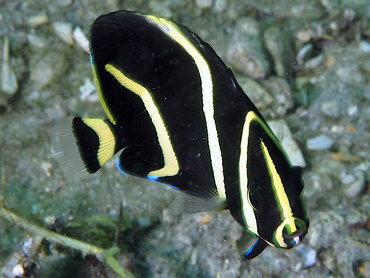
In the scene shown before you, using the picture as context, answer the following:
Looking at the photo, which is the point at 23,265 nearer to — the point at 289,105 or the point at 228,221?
the point at 228,221

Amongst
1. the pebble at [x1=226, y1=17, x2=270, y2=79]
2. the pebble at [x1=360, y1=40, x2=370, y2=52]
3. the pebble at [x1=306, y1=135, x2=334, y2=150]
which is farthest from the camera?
the pebble at [x1=360, y1=40, x2=370, y2=52]

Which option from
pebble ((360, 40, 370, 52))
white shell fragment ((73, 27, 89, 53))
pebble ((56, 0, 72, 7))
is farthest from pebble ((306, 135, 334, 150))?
pebble ((56, 0, 72, 7))

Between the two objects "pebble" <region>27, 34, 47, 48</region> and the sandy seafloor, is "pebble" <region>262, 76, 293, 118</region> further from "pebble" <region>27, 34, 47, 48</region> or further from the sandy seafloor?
"pebble" <region>27, 34, 47, 48</region>

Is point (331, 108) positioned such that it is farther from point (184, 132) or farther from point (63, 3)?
point (63, 3)

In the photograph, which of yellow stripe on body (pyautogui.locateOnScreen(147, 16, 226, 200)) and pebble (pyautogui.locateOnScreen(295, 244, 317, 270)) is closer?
yellow stripe on body (pyautogui.locateOnScreen(147, 16, 226, 200))

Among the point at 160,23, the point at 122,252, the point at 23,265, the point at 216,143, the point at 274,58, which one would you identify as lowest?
the point at 122,252

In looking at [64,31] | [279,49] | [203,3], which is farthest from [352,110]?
[64,31]

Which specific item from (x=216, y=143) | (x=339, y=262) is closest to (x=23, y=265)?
(x=216, y=143)
